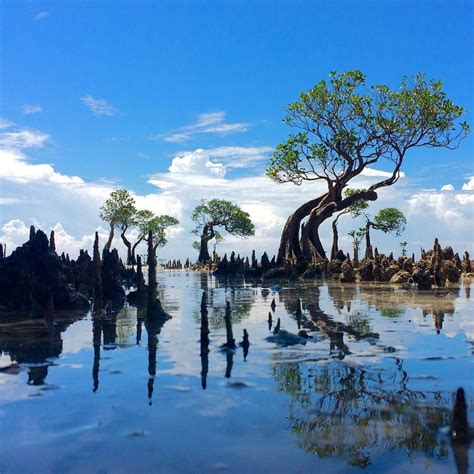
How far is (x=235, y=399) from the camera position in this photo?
910 centimetres

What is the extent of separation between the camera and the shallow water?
687 centimetres

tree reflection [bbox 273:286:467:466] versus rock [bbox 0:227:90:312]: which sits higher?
rock [bbox 0:227:90:312]

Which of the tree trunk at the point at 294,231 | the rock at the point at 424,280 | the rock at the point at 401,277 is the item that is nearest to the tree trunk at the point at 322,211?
the tree trunk at the point at 294,231

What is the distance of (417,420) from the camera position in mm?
7883

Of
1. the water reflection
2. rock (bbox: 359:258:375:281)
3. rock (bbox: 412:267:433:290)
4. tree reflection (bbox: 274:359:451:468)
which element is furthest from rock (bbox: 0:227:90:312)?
rock (bbox: 359:258:375:281)

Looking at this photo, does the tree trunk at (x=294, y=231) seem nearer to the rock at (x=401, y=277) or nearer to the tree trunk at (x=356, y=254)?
the tree trunk at (x=356, y=254)

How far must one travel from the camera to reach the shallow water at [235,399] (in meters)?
6.87

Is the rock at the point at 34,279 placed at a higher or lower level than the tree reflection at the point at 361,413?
higher

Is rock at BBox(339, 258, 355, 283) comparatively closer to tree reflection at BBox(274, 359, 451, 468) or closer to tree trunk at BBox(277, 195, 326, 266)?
tree trunk at BBox(277, 195, 326, 266)

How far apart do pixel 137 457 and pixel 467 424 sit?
4551 millimetres

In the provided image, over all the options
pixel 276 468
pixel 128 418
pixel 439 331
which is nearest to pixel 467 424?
pixel 276 468

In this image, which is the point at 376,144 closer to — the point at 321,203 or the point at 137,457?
the point at 321,203

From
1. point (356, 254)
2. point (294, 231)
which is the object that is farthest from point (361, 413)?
point (356, 254)

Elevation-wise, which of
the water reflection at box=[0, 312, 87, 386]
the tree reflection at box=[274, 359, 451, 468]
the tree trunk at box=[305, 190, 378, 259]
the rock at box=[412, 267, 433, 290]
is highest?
the tree trunk at box=[305, 190, 378, 259]
